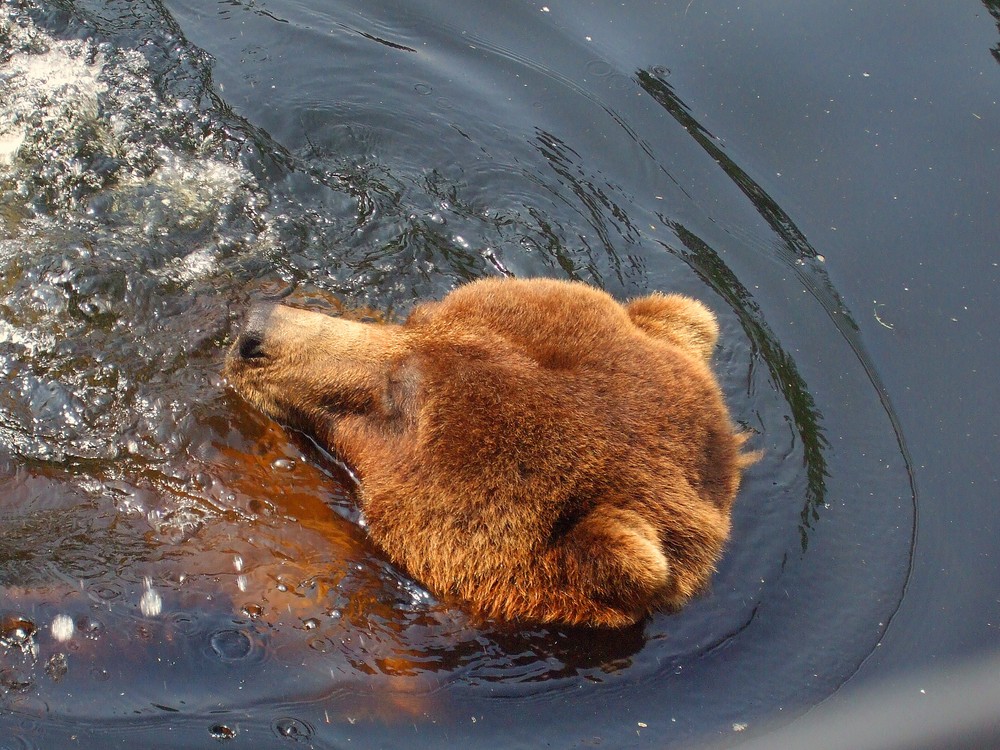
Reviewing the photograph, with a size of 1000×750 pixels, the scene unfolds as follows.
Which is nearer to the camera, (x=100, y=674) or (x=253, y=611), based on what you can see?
(x=100, y=674)

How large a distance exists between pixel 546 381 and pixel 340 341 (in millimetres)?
950

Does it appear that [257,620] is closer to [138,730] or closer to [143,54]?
[138,730]

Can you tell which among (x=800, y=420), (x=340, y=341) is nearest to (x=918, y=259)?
(x=800, y=420)

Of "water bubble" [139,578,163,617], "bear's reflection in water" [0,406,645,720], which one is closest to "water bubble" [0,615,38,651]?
"bear's reflection in water" [0,406,645,720]

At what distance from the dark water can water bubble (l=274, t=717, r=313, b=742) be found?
0.05 feet

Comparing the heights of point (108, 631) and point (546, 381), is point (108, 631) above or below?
below

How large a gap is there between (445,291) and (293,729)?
8.01 feet

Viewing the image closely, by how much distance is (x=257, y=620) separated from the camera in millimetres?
3820

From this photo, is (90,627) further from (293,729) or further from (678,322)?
(678,322)

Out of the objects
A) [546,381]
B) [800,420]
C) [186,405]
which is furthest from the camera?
[800,420]

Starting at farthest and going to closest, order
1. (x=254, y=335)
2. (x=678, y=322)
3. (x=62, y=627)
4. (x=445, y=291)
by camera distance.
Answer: (x=445, y=291), (x=678, y=322), (x=254, y=335), (x=62, y=627)

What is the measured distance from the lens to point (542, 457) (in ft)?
11.4

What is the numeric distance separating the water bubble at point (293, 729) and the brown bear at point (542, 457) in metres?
0.68

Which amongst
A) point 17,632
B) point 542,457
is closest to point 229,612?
point 17,632
